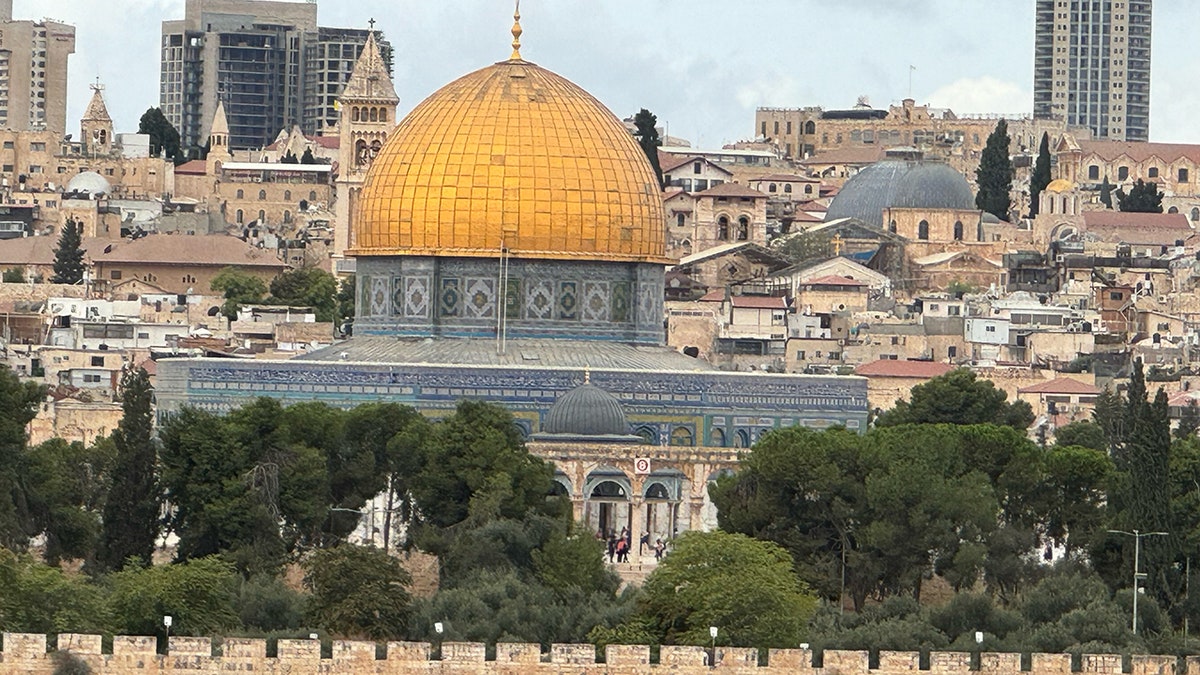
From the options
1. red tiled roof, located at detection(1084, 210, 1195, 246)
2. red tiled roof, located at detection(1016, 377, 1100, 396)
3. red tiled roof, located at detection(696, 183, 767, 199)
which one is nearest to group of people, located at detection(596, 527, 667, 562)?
red tiled roof, located at detection(1016, 377, 1100, 396)

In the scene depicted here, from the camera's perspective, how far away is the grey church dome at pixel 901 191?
119 metres

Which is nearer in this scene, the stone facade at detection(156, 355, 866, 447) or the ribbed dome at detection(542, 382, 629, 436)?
the ribbed dome at detection(542, 382, 629, 436)

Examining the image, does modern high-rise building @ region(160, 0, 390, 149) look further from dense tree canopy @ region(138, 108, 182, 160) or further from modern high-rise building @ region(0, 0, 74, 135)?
dense tree canopy @ region(138, 108, 182, 160)

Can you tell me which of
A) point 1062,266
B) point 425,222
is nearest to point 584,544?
point 425,222

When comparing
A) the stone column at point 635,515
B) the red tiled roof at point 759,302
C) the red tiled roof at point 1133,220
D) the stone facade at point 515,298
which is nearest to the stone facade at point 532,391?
the stone column at point 635,515

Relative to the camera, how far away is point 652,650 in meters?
46.2

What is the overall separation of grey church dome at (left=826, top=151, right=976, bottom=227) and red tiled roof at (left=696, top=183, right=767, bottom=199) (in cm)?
372

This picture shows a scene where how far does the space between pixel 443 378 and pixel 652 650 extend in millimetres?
18320

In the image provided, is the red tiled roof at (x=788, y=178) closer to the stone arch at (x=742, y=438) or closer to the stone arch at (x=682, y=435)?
the stone arch at (x=742, y=438)

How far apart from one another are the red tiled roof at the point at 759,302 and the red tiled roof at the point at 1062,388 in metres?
11.2

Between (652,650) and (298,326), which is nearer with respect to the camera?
(652,650)

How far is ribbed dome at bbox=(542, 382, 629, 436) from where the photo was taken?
209ft

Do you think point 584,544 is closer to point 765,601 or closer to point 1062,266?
point 765,601

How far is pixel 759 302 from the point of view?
98000 mm
